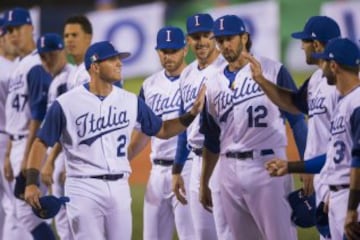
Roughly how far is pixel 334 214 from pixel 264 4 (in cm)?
972

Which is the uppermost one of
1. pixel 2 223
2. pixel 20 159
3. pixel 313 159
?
pixel 313 159

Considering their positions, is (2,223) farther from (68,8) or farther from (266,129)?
(68,8)

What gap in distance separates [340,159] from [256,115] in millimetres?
1029

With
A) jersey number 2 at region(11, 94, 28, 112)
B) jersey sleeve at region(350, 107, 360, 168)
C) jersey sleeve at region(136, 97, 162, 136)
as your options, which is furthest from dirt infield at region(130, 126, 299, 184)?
jersey sleeve at region(350, 107, 360, 168)

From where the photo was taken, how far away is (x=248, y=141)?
7.14m

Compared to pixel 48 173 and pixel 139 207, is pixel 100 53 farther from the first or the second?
pixel 139 207

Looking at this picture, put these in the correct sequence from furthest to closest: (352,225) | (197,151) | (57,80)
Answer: (57,80)
(197,151)
(352,225)

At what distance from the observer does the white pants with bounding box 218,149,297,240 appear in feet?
23.2

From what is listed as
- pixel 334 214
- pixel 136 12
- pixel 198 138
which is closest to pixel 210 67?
pixel 198 138

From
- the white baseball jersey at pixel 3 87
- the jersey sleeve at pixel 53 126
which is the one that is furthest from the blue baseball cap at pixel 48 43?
the jersey sleeve at pixel 53 126

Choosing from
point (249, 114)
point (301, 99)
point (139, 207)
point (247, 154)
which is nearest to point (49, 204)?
point (247, 154)

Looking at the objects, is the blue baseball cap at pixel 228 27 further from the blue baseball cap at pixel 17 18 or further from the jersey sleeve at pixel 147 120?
the blue baseball cap at pixel 17 18

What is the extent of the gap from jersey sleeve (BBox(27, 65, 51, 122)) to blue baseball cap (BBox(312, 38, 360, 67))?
11.5ft

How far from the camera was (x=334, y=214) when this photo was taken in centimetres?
623
